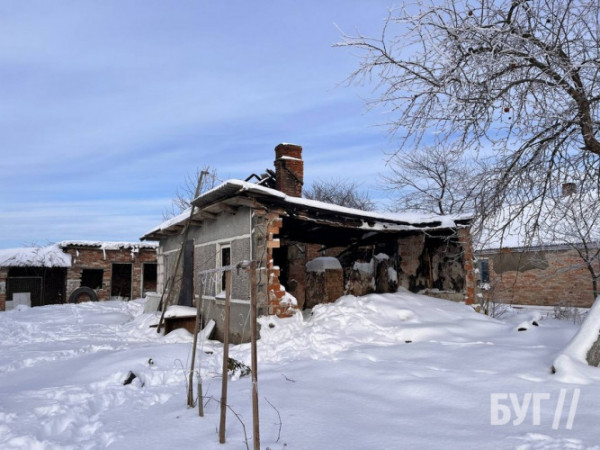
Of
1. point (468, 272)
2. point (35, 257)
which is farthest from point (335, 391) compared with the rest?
point (35, 257)

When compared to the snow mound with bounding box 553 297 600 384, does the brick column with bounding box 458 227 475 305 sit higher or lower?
higher

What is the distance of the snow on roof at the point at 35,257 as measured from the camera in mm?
19422

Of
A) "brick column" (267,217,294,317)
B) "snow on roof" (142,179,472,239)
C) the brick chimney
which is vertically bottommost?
"brick column" (267,217,294,317)

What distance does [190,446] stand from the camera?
370 centimetres

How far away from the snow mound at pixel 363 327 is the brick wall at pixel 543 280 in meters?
9.16

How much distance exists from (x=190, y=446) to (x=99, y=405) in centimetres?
209

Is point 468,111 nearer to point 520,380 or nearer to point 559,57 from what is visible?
point 559,57

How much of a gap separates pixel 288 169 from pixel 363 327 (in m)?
5.10

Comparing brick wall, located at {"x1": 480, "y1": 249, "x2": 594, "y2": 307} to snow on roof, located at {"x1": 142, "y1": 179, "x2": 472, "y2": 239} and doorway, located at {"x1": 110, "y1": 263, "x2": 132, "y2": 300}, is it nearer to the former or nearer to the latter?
snow on roof, located at {"x1": 142, "y1": 179, "x2": 472, "y2": 239}

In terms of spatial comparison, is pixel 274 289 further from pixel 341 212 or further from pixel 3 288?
pixel 3 288

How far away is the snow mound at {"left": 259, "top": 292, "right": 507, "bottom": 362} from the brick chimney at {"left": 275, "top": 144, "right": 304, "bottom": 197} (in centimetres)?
353

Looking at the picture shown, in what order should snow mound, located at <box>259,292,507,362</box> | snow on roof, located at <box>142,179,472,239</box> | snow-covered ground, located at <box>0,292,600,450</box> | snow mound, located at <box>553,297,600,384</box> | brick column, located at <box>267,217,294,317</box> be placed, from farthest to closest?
brick column, located at <box>267,217,294,317</box> → snow on roof, located at <box>142,179,472,239</box> → snow mound, located at <box>259,292,507,362</box> → snow mound, located at <box>553,297,600,384</box> → snow-covered ground, located at <box>0,292,600,450</box>

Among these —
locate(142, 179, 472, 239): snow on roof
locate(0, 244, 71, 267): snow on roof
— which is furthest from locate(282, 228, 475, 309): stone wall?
locate(0, 244, 71, 267): snow on roof

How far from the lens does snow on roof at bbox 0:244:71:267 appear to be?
19.4 metres
